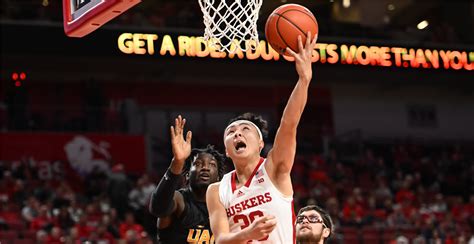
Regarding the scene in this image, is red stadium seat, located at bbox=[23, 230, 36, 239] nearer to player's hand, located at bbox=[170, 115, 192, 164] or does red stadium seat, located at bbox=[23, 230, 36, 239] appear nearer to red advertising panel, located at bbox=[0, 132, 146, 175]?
red advertising panel, located at bbox=[0, 132, 146, 175]

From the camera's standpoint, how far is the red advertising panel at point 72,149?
1591cm

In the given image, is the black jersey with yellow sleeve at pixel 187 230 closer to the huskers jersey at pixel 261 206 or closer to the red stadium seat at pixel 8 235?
the huskers jersey at pixel 261 206

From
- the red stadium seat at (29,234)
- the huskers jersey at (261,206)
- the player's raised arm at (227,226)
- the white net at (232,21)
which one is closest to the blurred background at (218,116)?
the red stadium seat at (29,234)

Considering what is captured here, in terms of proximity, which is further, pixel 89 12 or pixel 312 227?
pixel 89 12

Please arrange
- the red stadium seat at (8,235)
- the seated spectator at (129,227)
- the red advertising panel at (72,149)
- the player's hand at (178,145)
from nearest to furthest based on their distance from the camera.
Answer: the player's hand at (178,145), the red stadium seat at (8,235), the seated spectator at (129,227), the red advertising panel at (72,149)

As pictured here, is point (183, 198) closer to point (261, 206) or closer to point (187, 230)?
point (187, 230)

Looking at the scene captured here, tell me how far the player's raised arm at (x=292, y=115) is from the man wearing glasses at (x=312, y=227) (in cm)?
89

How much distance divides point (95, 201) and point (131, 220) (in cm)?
130

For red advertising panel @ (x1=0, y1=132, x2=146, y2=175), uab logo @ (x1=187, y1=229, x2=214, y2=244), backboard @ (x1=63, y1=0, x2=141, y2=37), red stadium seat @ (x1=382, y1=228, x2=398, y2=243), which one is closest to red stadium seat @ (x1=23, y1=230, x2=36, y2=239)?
red advertising panel @ (x1=0, y1=132, x2=146, y2=175)

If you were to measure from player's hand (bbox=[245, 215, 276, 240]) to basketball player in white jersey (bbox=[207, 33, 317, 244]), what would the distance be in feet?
0.23

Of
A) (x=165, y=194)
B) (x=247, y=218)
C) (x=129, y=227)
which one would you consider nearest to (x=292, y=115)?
(x=247, y=218)

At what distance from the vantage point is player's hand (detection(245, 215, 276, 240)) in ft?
12.6

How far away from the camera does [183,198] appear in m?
5.33

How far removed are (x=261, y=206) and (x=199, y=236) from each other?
3.92 feet
